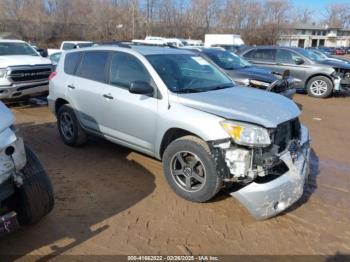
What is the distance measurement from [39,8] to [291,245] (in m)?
56.1

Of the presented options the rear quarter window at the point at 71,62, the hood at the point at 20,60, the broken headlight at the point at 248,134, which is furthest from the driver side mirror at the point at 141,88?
the hood at the point at 20,60

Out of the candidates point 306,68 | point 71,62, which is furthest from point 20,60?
point 306,68

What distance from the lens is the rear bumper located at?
8.20 meters

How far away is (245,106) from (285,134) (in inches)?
Result: 21.5

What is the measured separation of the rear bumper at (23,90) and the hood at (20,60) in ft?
1.87

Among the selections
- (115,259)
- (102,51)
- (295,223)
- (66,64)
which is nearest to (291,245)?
(295,223)

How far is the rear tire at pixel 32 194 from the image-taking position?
3.00 m

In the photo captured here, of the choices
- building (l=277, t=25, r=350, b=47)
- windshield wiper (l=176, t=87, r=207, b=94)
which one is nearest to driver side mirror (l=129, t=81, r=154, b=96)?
windshield wiper (l=176, t=87, r=207, b=94)

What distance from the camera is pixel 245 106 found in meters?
3.79

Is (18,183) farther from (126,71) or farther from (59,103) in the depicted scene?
(59,103)

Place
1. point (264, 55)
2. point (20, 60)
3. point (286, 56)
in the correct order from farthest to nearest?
point (264, 55)
point (286, 56)
point (20, 60)

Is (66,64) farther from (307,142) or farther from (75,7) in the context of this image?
(75,7)

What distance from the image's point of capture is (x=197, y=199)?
3836mm

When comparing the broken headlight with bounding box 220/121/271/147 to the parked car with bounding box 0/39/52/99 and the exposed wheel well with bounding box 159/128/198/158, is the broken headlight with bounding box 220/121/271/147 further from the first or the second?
the parked car with bounding box 0/39/52/99
